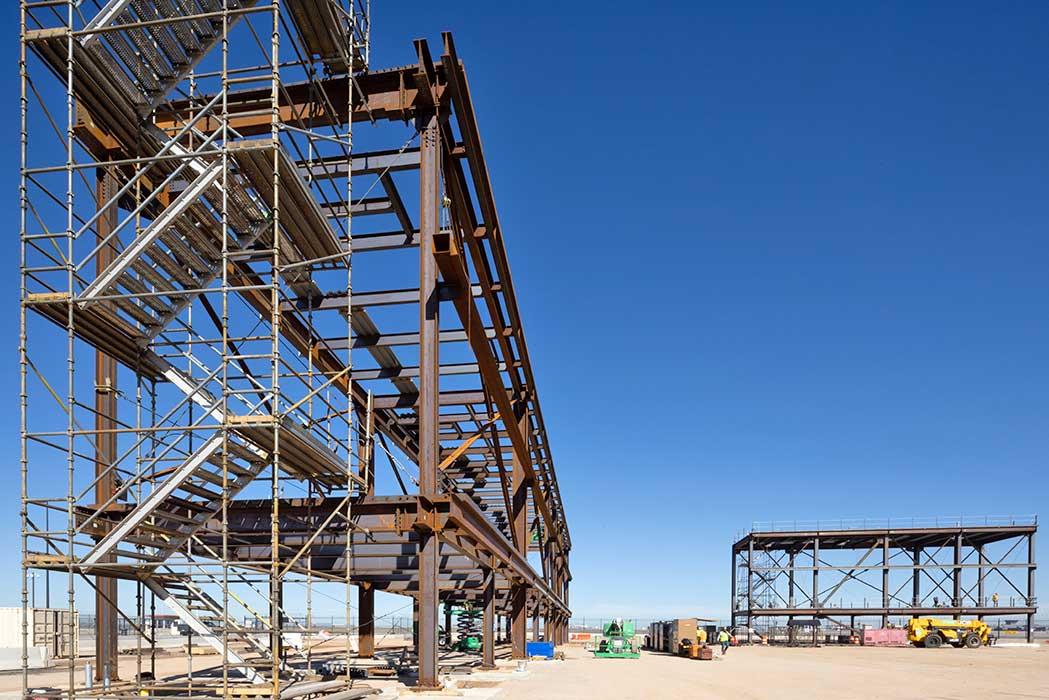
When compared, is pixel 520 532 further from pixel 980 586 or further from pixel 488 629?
pixel 980 586

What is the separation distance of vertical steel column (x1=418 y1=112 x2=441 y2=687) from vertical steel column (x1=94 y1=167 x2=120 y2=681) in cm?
627

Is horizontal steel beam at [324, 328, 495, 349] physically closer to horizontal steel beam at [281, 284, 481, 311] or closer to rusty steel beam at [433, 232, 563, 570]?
rusty steel beam at [433, 232, 563, 570]

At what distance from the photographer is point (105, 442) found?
1717 centimetres

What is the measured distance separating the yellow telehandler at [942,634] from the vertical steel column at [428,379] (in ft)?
167

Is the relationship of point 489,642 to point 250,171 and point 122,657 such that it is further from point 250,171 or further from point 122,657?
point 250,171

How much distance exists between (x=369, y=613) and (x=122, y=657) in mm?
9131

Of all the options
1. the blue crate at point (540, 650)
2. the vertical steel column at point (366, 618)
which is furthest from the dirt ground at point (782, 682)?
the vertical steel column at point (366, 618)

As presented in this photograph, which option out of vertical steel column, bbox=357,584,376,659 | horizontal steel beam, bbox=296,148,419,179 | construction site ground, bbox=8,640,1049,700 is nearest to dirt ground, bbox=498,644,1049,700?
construction site ground, bbox=8,640,1049,700

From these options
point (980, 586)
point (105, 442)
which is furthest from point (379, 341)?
point (980, 586)

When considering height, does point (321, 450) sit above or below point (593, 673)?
above

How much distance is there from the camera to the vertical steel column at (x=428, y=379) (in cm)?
1645

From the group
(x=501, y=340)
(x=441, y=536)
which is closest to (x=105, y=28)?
(x=441, y=536)

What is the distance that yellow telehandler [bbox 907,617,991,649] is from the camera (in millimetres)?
55875

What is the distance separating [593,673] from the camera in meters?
26.3
